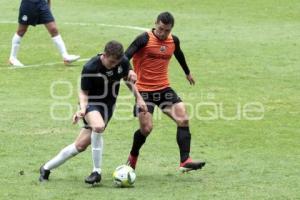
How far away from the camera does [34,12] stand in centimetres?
1989

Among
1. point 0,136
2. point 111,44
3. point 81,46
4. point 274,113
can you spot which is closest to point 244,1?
point 81,46

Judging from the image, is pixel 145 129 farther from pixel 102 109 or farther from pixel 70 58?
pixel 70 58

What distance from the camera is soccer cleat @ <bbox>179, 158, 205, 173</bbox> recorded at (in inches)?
464

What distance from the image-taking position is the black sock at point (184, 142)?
12109 mm

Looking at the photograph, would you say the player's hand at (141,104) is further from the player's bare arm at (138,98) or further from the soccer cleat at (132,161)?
the soccer cleat at (132,161)

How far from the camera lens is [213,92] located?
17.8 metres

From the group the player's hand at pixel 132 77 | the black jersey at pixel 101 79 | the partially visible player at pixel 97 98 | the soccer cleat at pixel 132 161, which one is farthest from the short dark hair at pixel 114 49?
the soccer cleat at pixel 132 161

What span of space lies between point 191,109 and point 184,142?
4.29m

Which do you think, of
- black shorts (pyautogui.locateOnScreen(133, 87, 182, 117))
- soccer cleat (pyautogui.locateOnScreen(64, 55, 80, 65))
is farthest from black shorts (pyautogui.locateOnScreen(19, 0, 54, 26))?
black shorts (pyautogui.locateOnScreen(133, 87, 182, 117))

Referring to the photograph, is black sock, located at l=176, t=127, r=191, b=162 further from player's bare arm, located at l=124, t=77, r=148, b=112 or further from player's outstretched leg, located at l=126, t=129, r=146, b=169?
player's bare arm, located at l=124, t=77, r=148, b=112

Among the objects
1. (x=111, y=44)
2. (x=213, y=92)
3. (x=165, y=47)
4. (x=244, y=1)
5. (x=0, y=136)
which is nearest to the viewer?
(x=111, y=44)

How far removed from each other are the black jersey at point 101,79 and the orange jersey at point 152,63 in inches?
37.4

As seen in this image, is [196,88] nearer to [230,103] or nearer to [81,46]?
[230,103]

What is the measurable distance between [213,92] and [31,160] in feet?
19.3
